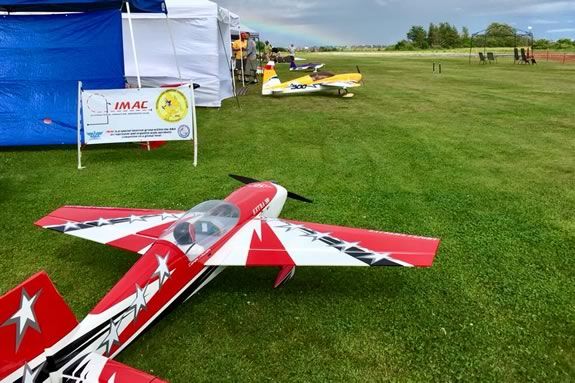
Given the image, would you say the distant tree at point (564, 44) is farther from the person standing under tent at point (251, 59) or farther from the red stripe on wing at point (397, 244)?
the red stripe on wing at point (397, 244)

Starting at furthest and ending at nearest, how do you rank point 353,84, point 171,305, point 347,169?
point 353,84, point 347,169, point 171,305

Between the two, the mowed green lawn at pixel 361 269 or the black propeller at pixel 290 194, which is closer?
the mowed green lawn at pixel 361 269

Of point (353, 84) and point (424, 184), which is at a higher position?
point (353, 84)

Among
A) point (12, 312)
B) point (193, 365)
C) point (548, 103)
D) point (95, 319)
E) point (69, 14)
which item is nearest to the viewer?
point (12, 312)

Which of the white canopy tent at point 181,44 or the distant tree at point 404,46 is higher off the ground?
the distant tree at point 404,46

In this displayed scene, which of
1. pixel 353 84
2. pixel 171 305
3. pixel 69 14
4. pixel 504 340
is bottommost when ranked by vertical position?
pixel 504 340

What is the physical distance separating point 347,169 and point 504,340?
5.63m

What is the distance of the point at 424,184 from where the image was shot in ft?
28.0

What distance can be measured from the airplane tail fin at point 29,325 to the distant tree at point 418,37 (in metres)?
128

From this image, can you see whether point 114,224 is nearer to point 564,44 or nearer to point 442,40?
point 564,44

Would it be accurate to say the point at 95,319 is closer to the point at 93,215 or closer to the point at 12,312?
the point at 12,312


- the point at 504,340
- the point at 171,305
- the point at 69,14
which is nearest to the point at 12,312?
the point at 171,305

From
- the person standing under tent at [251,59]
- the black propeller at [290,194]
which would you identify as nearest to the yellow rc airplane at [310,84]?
the person standing under tent at [251,59]

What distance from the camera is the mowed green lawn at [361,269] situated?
4.14 m
